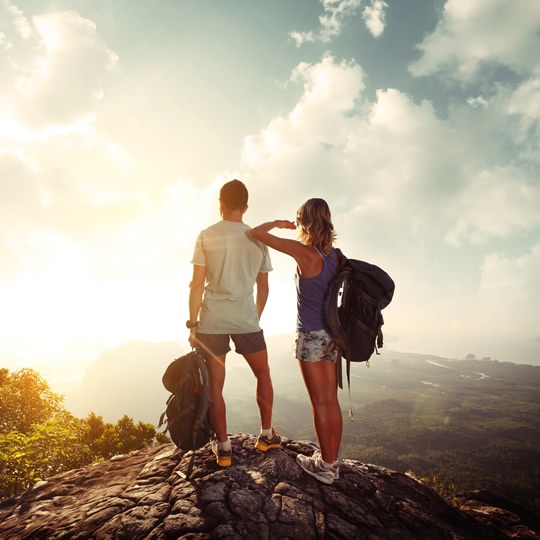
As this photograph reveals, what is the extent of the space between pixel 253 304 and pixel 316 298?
95cm

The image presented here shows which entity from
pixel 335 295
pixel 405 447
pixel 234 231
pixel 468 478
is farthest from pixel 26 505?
pixel 405 447

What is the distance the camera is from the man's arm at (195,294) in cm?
368

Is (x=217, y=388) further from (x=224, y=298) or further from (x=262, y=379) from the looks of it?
(x=224, y=298)

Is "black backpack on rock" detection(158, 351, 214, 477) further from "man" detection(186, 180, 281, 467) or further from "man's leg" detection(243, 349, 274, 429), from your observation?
"man's leg" detection(243, 349, 274, 429)

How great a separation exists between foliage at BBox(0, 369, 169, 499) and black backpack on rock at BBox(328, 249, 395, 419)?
710 centimetres

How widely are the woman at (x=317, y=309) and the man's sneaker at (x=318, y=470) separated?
12 mm

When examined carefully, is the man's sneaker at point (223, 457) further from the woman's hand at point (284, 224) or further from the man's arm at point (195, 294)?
the woman's hand at point (284, 224)

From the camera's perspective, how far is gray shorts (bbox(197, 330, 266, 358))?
3736 mm

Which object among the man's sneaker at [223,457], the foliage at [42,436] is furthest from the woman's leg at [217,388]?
the foliage at [42,436]

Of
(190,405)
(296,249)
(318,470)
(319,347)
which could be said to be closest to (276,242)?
(296,249)

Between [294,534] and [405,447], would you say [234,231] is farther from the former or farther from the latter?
[405,447]

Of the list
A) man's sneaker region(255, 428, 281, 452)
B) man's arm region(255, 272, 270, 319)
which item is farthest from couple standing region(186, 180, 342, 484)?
man's sneaker region(255, 428, 281, 452)

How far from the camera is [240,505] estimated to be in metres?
3.13

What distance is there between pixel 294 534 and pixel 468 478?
140574 mm
